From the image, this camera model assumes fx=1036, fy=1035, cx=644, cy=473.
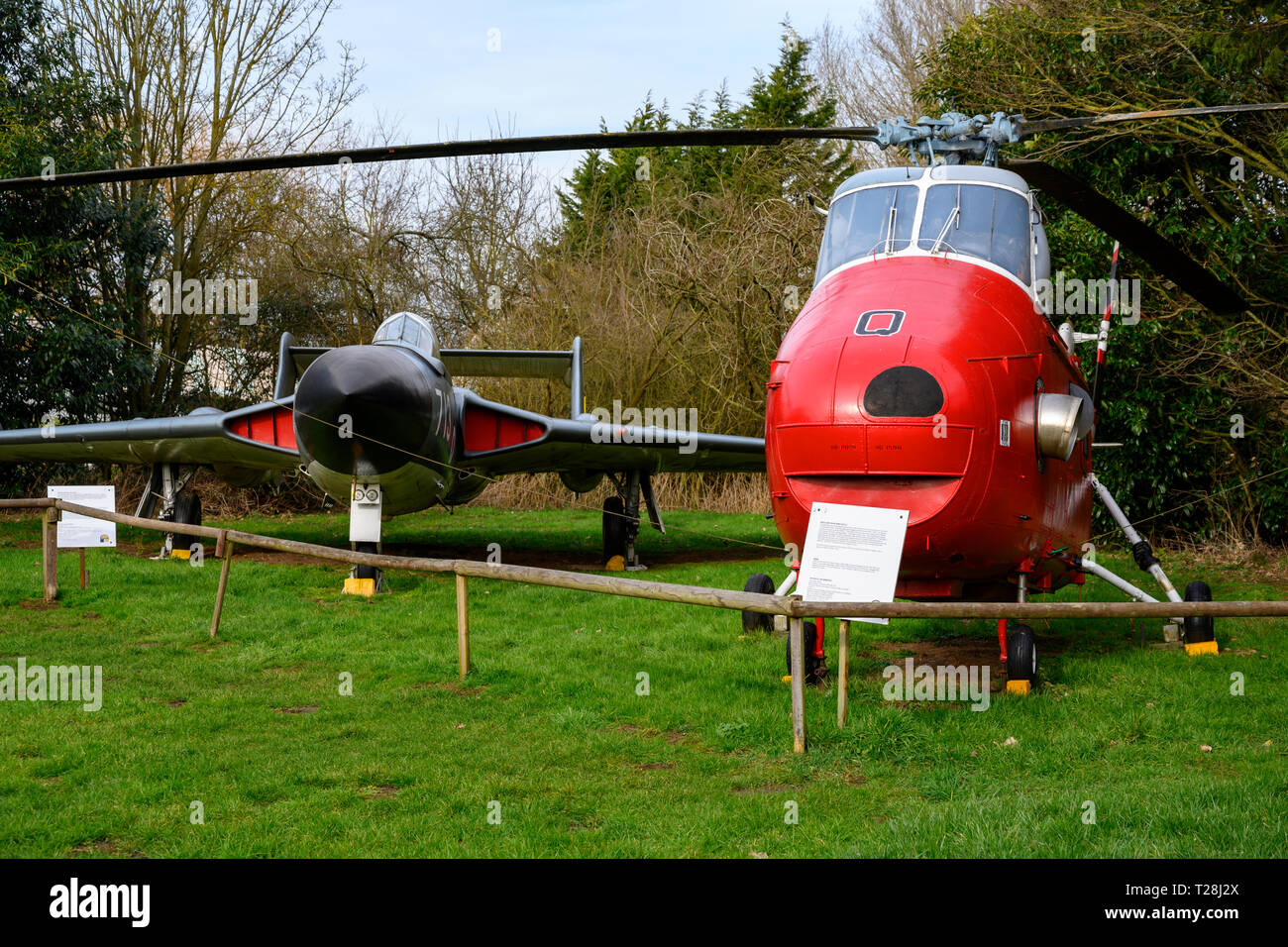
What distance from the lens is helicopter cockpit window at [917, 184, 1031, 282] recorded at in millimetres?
7027

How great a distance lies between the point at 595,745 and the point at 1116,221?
502 centimetres

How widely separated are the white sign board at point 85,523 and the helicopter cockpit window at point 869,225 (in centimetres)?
807

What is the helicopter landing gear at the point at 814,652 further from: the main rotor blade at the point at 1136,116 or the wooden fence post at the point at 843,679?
Answer: the main rotor blade at the point at 1136,116

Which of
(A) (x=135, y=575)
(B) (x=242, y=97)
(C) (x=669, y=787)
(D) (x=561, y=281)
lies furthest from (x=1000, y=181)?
(B) (x=242, y=97)

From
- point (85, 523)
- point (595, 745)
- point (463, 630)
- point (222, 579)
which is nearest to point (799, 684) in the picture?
point (595, 745)

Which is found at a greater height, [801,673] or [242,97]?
[242,97]

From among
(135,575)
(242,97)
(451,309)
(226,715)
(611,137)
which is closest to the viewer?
(611,137)

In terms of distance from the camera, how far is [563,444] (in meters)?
13.6

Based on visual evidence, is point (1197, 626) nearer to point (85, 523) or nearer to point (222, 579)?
point (222, 579)

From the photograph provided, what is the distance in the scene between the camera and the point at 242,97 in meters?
23.4

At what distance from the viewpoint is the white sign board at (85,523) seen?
1113 centimetres

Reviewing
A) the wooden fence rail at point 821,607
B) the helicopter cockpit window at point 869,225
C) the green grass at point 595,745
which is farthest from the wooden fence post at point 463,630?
the helicopter cockpit window at point 869,225
